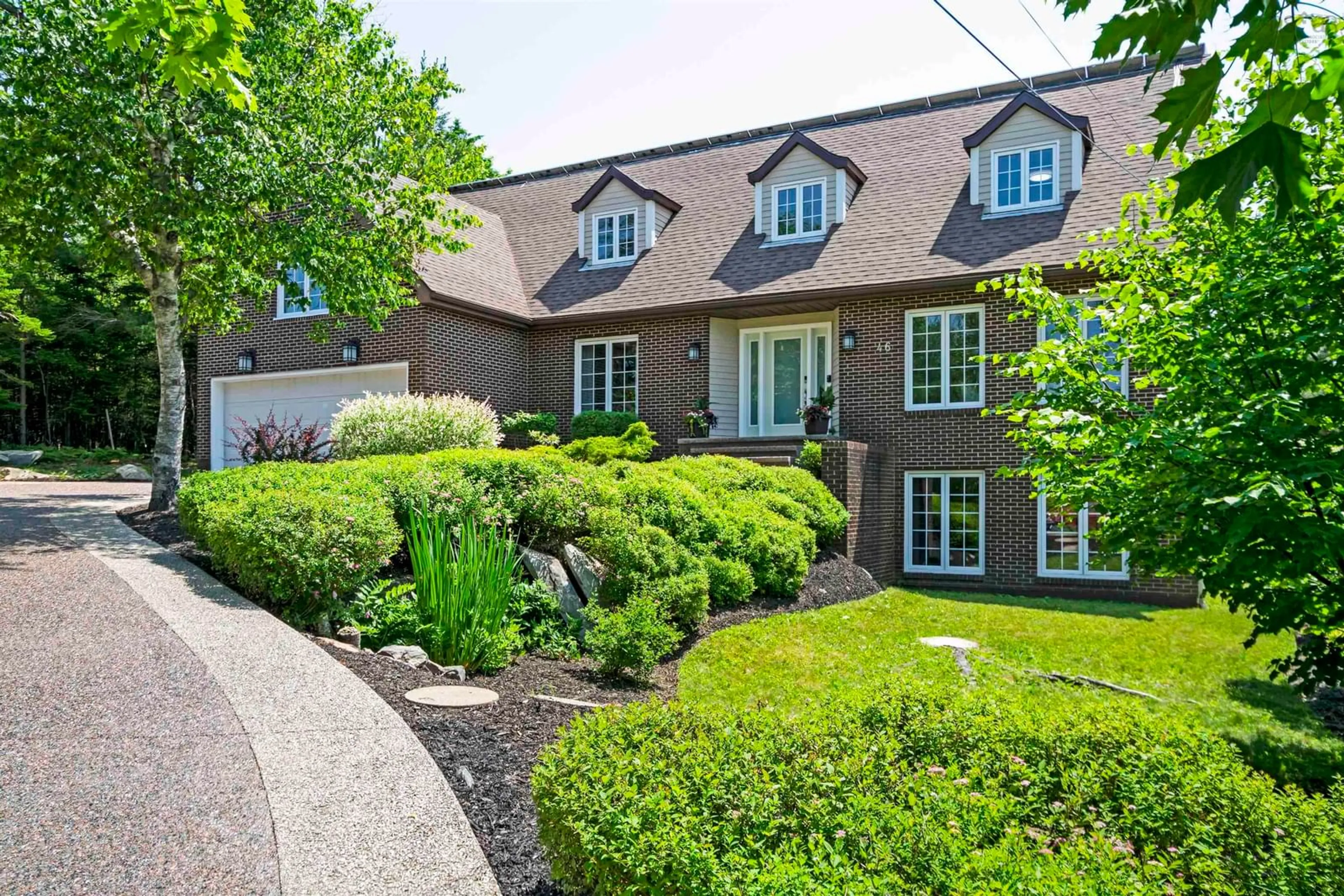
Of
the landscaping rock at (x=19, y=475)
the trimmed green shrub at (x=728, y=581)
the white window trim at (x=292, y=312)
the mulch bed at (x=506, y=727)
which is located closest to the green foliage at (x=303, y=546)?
A: the mulch bed at (x=506, y=727)

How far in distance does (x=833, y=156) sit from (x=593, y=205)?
5.04 metres

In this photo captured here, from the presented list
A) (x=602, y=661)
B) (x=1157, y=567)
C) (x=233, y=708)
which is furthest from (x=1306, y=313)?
(x=233, y=708)

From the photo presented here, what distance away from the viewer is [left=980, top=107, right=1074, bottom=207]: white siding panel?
14.5 meters

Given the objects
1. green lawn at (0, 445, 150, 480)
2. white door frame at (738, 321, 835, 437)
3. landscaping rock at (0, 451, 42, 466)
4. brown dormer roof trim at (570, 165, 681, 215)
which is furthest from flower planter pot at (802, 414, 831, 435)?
landscaping rock at (0, 451, 42, 466)

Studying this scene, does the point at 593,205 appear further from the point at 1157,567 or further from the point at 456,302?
the point at 1157,567

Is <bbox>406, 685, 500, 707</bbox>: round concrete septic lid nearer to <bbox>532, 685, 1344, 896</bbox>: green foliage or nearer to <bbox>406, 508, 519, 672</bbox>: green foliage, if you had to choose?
<bbox>406, 508, 519, 672</bbox>: green foliage

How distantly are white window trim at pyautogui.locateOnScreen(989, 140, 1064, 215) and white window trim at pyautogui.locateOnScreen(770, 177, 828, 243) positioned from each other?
285cm

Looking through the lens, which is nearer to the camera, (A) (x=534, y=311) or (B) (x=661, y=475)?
(B) (x=661, y=475)

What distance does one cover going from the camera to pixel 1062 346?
578 cm

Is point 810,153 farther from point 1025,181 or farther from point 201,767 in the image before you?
point 201,767

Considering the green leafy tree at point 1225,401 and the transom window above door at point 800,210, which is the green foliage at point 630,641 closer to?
the green leafy tree at point 1225,401

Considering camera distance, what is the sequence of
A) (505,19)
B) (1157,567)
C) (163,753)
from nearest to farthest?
(163,753), (1157,567), (505,19)

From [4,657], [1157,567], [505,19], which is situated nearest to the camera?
[4,657]

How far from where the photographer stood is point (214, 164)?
1039 centimetres
